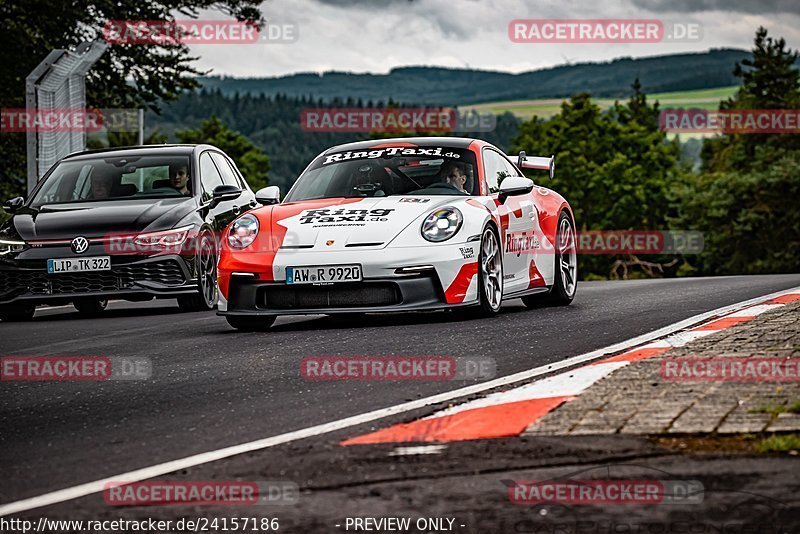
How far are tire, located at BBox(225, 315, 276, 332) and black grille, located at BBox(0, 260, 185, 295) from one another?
104 inches

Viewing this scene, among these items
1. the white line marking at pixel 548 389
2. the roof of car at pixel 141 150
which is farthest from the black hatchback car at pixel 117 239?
the white line marking at pixel 548 389

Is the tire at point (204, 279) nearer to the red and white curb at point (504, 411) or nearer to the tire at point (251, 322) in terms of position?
the tire at point (251, 322)

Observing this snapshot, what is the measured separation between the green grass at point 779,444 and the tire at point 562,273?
707cm

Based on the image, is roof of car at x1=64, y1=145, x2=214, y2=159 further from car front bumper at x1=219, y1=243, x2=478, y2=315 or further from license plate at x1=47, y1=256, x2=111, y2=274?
car front bumper at x1=219, y1=243, x2=478, y2=315

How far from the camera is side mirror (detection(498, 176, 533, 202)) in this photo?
1064 cm

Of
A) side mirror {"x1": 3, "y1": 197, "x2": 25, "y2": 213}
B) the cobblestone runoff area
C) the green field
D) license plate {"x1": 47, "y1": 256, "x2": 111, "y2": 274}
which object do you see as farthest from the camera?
the green field

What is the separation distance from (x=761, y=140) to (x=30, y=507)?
74342 millimetres

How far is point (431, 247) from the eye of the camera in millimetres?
9766

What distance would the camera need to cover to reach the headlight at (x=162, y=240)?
1271 cm

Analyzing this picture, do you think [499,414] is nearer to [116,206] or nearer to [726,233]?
[116,206]

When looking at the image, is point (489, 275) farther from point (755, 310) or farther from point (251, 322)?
point (755, 310)

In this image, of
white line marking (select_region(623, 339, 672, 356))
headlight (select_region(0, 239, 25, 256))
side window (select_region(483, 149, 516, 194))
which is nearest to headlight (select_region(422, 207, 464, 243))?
side window (select_region(483, 149, 516, 194))

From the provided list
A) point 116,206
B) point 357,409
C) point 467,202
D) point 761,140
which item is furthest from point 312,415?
point 761,140

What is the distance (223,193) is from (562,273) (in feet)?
11.6
